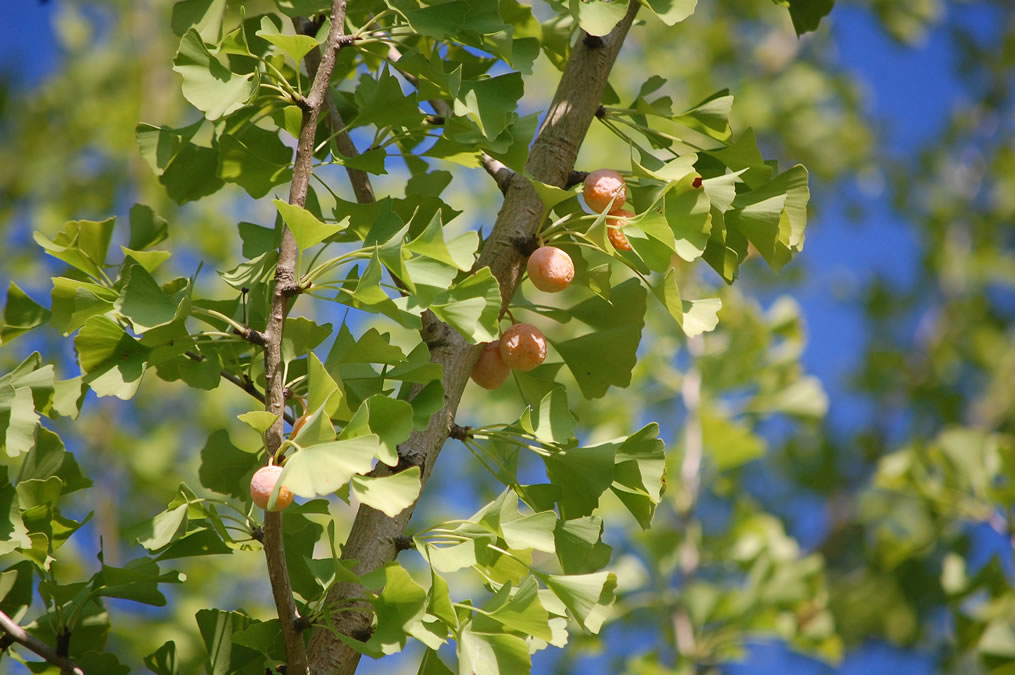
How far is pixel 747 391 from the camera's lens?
6.42ft

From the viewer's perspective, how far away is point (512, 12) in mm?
821

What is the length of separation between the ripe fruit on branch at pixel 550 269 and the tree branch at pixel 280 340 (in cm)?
18

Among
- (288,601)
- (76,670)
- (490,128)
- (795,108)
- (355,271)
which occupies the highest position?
(490,128)

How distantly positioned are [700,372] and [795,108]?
83.8 inches

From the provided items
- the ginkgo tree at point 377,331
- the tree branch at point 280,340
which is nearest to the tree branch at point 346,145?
the ginkgo tree at point 377,331

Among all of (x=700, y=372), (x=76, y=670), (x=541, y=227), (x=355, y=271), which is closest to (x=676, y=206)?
(x=541, y=227)

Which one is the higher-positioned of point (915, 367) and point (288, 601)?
point (288, 601)

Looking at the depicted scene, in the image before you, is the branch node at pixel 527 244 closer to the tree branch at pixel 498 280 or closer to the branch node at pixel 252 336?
the tree branch at pixel 498 280

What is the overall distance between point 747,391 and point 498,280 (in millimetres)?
1318

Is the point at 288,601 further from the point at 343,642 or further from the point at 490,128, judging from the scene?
the point at 490,128

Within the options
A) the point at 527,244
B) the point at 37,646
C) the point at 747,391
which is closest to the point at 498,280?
the point at 527,244

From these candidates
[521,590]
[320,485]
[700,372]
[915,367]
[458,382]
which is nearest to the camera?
[320,485]

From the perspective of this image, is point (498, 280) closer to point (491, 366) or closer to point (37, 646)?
point (491, 366)

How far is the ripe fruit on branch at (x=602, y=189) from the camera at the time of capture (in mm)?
715
